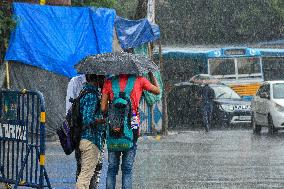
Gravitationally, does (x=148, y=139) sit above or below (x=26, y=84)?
below

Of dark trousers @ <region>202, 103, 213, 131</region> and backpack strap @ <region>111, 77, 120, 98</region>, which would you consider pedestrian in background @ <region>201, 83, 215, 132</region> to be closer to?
dark trousers @ <region>202, 103, 213, 131</region>

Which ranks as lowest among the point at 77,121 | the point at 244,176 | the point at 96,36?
the point at 244,176

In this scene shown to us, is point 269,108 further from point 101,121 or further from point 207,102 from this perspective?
point 101,121

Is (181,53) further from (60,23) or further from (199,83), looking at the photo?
(60,23)

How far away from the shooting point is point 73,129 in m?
10.6

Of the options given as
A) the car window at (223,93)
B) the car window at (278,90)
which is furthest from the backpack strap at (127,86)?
the car window at (223,93)

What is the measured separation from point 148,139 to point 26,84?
4.31 metres

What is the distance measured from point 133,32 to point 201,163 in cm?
741

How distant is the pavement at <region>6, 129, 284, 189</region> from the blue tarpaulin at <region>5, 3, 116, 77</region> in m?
2.10

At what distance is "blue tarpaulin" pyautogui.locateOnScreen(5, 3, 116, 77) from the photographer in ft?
70.1

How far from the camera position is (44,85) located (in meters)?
22.0

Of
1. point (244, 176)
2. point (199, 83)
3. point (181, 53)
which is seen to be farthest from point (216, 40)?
point (244, 176)

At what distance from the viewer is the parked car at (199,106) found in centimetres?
3109

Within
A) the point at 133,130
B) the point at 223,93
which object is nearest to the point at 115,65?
the point at 133,130
